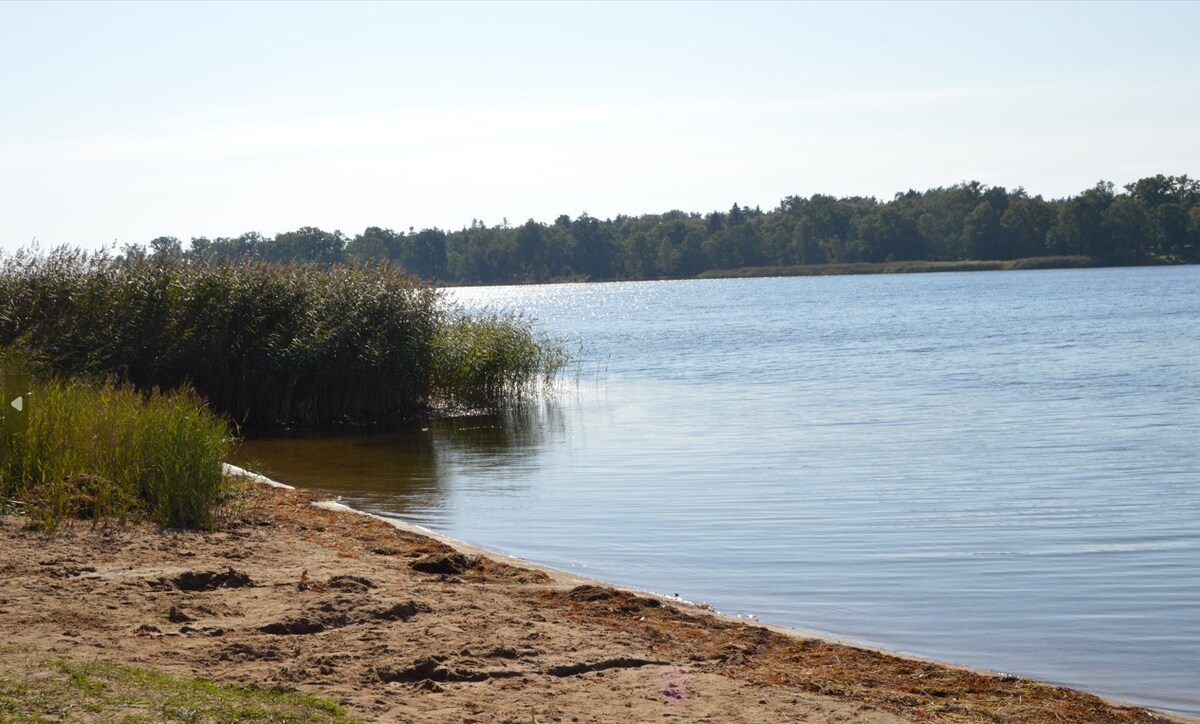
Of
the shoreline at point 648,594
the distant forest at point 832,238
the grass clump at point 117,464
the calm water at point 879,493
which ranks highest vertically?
the distant forest at point 832,238

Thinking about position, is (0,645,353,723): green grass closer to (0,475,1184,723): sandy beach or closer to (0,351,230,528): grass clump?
(0,475,1184,723): sandy beach

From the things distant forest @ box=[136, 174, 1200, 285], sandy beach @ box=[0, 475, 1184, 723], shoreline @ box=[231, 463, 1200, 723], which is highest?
distant forest @ box=[136, 174, 1200, 285]

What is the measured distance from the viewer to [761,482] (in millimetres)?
16609

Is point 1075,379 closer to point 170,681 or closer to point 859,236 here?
point 170,681

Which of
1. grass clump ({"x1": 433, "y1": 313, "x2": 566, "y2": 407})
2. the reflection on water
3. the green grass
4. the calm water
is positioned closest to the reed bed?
grass clump ({"x1": 433, "y1": 313, "x2": 566, "y2": 407})

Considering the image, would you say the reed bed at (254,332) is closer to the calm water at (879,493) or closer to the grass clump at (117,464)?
the calm water at (879,493)

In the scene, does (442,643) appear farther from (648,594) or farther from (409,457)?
(409,457)

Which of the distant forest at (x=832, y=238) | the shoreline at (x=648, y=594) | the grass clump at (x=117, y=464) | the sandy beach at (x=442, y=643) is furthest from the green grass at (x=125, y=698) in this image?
the distant forest at (x=832, y=238)

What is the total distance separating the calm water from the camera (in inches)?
376

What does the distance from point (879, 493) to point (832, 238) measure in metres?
142

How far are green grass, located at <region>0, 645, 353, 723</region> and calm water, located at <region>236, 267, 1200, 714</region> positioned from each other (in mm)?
4899

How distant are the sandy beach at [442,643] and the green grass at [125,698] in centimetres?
14

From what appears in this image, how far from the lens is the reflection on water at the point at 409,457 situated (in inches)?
651

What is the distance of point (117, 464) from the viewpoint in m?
11.1
